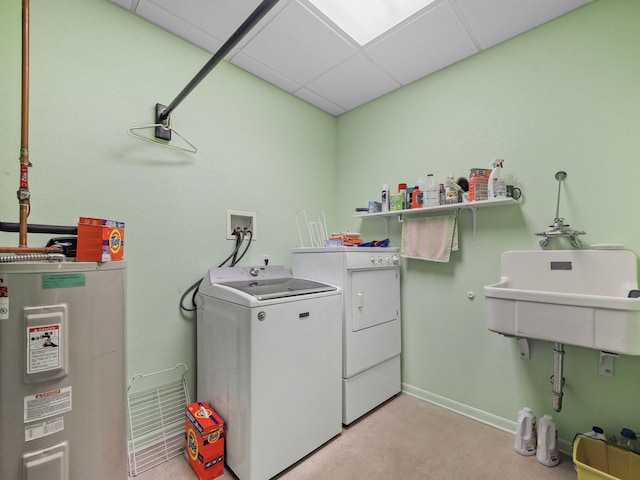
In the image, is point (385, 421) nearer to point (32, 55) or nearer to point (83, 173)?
point (83, 173)

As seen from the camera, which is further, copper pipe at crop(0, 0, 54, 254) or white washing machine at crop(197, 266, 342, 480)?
white washing machine at crop(197, 266, 342, 480)

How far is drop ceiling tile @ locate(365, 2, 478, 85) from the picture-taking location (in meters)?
1.74

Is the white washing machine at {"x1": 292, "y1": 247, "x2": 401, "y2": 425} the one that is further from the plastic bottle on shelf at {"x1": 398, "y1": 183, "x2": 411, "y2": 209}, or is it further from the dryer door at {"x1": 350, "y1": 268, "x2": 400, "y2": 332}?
the plastic bottle on shelf at {"x1": 398, "y1": 183, "x2": 411, "y2": 209}

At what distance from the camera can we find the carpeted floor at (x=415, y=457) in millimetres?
1523

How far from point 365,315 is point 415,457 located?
85 centimetres

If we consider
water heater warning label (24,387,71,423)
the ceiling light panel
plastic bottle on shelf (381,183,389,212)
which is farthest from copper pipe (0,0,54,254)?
plastic bottle on shelf (381,183,389,212)

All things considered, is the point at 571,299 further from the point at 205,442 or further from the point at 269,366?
the point at 205,442

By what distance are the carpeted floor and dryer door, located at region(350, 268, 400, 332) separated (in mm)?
682

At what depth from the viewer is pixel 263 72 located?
2.23 metres

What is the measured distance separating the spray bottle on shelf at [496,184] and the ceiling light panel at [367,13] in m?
1.04

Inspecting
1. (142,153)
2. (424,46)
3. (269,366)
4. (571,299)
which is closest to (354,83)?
(424,46)

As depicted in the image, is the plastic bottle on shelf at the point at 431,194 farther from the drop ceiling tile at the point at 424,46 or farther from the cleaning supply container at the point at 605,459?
the cleaning supply container at the point at 605,459

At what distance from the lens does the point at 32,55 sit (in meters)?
1.38

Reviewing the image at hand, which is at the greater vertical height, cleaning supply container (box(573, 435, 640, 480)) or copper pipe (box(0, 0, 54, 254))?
copper pipe (box(0, 0, 54, 254))
